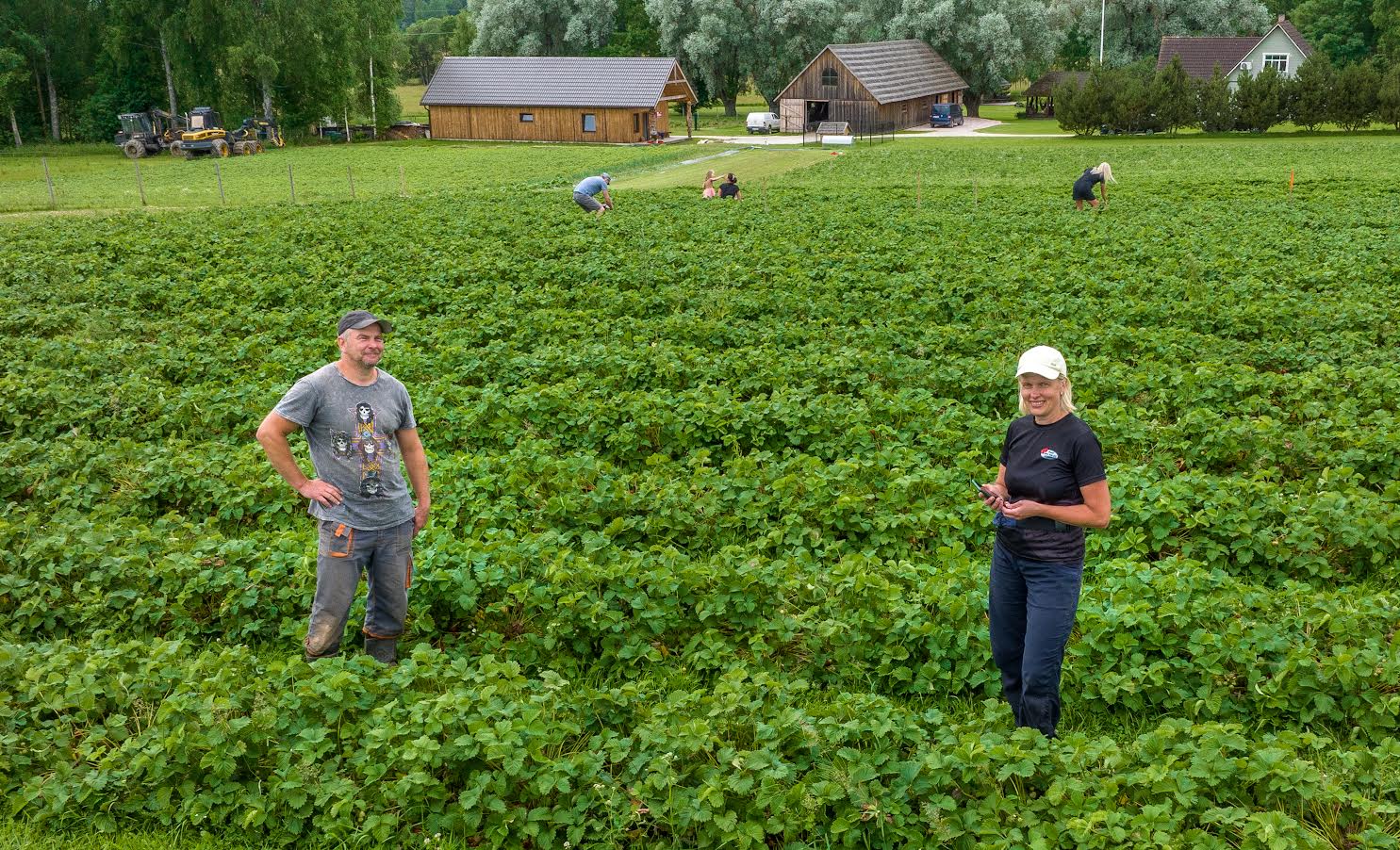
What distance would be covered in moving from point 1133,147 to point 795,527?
4580 cm

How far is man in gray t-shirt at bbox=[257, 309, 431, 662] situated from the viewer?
6.44 metres

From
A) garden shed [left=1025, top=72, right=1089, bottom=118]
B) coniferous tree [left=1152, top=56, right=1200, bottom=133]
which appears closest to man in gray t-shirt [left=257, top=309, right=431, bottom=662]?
coniferous tree [left=1152, top=56, right=1200, bottom=133]

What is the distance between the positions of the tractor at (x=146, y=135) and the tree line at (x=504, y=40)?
11.4ft

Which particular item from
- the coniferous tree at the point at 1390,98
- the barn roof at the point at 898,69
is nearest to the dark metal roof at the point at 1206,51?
the barn roof at the point at 898,69

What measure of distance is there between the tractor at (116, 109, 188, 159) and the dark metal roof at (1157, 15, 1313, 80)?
54391 millimetres

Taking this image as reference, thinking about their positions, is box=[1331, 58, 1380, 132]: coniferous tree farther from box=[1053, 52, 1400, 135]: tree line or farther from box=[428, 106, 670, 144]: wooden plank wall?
box=[428, 106, 670, 144]: wooden plank wall

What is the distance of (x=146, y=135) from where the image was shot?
54.6 meters

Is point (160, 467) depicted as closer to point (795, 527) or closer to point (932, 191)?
point (795, 527)

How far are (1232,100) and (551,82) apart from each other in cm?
3549

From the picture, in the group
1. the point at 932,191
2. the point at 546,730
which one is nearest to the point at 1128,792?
the point at 546,730

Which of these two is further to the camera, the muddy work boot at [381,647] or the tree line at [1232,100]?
the tree line at [1232,100]

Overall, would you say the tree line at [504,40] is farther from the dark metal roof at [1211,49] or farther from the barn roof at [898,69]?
the dark metal roof at [1211,49]

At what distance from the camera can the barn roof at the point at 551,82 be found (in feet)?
203

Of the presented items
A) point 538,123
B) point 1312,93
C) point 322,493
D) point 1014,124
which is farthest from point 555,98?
point 322,493
